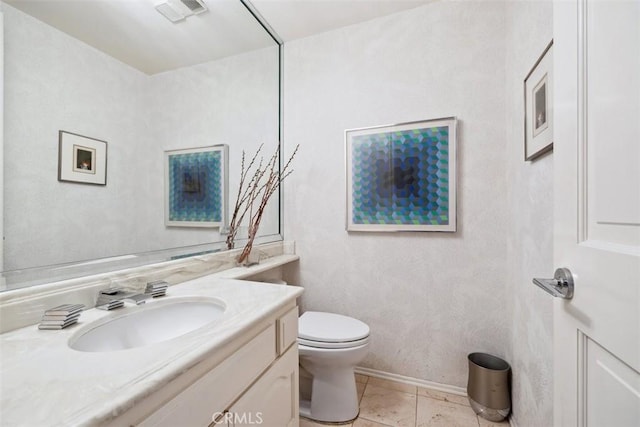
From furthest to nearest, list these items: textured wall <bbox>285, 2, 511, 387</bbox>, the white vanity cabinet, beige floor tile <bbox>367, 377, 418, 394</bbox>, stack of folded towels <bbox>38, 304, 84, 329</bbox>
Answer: beige floor tile <bbox>367, 377, 418, 394</bbox> → textured wall <bbox>285, 2, 511, 387</bbox> → stack of folded towels <bbox>38, 304, 84, 329</bbox> → the white vanity cabinet

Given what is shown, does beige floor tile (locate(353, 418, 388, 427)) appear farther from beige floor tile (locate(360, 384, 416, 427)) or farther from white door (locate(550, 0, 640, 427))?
white door (locate(550, 0, 640, 427))

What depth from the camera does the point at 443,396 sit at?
5.07ft

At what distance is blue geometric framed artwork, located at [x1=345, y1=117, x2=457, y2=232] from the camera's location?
1568 millimetres

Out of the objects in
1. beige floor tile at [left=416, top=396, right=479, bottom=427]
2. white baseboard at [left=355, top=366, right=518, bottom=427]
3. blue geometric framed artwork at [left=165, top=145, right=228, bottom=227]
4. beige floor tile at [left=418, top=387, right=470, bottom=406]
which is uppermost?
blue geometric framed artwork at [left=165, top=145, right=228, bottom=227]

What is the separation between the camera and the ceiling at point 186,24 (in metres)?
0.91

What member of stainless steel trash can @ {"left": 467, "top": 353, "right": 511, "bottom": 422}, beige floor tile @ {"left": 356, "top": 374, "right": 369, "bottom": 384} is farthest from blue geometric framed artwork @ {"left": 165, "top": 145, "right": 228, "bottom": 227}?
stainless steel trash can @ {"left": 467, "top": 353, "right": 511, "bottom": 422}

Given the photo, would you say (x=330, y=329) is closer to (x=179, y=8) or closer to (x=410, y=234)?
(x=410, y=234)

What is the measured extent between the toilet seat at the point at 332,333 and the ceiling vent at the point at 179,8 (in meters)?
1.69

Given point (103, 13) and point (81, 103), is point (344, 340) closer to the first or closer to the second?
point (81, 103)

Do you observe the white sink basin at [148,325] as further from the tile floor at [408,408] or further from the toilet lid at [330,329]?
the tile floor at [408,408]

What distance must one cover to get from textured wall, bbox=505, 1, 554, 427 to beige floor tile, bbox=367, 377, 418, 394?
1.68 ft

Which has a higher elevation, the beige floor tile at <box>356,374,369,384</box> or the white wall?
the white wall

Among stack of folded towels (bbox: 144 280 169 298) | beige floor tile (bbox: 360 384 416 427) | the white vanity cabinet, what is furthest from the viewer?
beige floor tile (bbox: 360 384 416 427)

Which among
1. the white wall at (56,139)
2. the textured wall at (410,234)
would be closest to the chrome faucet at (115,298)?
the white wall at (56,139)
